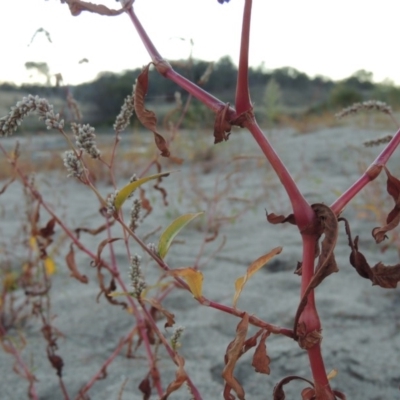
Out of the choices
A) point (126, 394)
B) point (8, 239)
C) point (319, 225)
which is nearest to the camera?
point (319, 225)

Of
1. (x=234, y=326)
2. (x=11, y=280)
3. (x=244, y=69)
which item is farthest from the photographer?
(x=11, y=280)

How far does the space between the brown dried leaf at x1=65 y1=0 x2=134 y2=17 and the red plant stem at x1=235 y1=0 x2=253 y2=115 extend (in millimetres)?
133

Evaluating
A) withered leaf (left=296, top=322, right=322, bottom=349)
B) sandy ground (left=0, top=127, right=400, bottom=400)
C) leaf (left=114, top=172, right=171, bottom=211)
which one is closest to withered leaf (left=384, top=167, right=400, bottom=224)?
withered leaf (left=296, top=322, right=322, bottom=349)

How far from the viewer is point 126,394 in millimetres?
1382

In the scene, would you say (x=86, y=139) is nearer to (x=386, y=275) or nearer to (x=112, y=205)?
(x=112, y=205)

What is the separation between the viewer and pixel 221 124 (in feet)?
2.05

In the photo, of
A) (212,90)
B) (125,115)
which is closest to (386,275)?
(125,115)

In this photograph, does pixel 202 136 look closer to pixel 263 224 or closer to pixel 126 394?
pixel 263 224

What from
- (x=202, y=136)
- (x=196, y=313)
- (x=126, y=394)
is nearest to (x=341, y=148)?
(x=202, y=136)

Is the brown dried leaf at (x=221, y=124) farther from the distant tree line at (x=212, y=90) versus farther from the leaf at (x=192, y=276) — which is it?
the distant tree line at (x=212, y=90)

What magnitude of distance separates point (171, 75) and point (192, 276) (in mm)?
230

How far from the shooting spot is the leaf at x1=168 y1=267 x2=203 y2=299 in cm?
63

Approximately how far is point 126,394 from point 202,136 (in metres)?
4.89

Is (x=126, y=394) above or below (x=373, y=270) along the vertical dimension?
below
